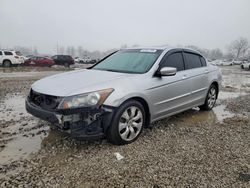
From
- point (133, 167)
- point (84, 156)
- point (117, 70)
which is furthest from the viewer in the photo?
point (117, 70)

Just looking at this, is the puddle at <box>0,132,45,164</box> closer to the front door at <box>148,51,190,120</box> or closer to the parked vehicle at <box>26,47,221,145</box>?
the parked vehicle at <box>26,47,221,145</box>

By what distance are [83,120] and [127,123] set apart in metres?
0.75

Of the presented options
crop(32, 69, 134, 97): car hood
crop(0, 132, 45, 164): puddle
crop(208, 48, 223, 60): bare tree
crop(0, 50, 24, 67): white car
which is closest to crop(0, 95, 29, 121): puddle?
crop(0, 132, 45, 164): puddle

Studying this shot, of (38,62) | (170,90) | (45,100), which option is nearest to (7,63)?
(38,62)

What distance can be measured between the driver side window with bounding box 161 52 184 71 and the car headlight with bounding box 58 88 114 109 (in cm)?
155

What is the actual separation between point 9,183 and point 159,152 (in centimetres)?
207

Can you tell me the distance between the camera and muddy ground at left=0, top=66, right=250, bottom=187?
9.57 ft

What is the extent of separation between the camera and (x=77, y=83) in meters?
3.77

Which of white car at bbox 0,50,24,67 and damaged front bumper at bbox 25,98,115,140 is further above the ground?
damaged front bumper at bbox 25,98,115,140

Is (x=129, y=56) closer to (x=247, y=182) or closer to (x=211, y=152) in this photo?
(x=211, y=152)

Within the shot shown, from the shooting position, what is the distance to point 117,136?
12.2 ft

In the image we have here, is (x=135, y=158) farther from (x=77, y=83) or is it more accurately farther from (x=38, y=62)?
(x=38, y=62)

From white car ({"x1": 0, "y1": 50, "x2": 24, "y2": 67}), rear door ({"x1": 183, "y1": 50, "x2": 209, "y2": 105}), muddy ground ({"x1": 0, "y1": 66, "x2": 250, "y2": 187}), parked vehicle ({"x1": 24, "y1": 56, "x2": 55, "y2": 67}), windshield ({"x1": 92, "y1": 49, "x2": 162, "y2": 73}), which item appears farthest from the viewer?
parked vehicle ({"x1": 24, "y1": 56, "x2": 55, "y2": 67})

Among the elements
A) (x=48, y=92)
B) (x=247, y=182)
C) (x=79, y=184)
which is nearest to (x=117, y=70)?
(x=48, y=92)
